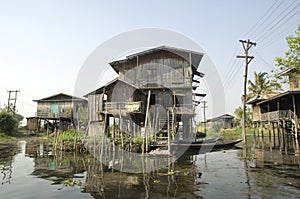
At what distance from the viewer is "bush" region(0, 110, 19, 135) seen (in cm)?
3367

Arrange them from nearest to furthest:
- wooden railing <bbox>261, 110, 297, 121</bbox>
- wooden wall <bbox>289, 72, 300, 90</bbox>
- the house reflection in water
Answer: the house reflection in water → wooden railing <bbox>261, 110, 297, 121</bbox> → wooden wall <bbox>289, 72, 300, 90</bbox>

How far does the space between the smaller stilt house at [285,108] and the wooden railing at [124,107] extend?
42.2 ft

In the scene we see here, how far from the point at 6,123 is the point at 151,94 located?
2567 cm

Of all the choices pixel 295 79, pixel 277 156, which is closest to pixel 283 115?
pixel 295 79

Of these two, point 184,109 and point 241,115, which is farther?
point 241,115

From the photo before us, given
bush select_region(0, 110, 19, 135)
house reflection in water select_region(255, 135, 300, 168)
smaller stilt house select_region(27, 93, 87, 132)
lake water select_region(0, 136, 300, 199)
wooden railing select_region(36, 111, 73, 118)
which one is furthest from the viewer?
bush select_region(0, 110, 19, 135)

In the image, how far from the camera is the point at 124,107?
64.1 feet

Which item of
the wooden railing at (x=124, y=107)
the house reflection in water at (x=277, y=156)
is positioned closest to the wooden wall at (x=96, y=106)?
the wooden railing at (x=124, y=107)

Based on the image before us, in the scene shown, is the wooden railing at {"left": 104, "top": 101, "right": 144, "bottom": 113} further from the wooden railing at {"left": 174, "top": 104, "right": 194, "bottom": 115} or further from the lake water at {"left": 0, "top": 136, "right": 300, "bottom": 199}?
the lake water at {"left": 0, "top": 136, "right": 300, "bottom": 199}

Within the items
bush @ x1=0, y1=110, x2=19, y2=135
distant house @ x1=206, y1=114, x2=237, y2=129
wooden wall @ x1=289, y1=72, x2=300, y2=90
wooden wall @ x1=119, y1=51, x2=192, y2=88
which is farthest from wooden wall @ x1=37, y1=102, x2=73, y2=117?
distant house @ x1=206, y1=114, x2=237, y2=129

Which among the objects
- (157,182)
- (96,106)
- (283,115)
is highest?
(96,106)

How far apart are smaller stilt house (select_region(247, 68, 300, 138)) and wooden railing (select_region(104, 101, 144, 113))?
42.2 ft

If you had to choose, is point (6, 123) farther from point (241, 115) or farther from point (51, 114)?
point (241, 115)

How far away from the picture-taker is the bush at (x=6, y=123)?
33672 mm
